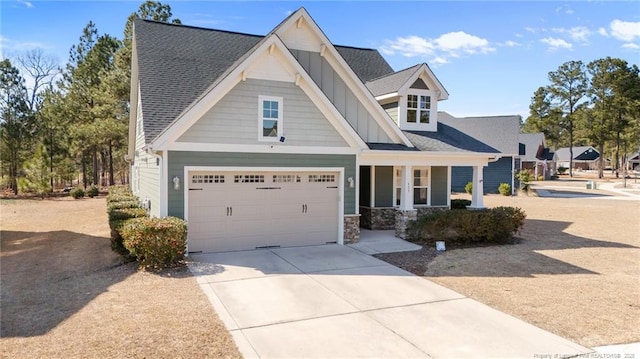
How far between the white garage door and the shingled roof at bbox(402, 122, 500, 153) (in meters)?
3.97

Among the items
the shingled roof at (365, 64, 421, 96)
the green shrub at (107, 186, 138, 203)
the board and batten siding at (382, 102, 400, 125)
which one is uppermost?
Answer: the shingled roof at (365, 64, 421, 96)

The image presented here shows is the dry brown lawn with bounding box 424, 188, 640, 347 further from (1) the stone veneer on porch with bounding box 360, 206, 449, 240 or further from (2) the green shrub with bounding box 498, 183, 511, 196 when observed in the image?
(2) the green shrub with bounding box 498, 183, 511, 196

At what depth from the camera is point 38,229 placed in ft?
52.3

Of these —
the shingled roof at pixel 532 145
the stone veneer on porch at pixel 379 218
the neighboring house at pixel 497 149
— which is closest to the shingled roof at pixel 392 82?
the stone veneer on porch at pixel 379 218

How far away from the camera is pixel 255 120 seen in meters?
11.5

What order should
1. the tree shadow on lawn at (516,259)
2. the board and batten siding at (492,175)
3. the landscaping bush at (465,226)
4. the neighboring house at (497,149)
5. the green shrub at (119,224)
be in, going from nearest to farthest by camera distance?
1. the tree shadow on lawn at (516,259)
2. the green shrub at (119,224)
3. the landscaping bush at (465,226)
4. the neighboring house at (497,149)
5. the board and batten siding at (492,175)

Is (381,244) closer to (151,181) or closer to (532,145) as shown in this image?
(151,181)

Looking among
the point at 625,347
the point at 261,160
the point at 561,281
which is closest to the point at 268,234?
the point at 261,160

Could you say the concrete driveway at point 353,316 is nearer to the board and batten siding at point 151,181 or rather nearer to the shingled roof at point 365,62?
the board and batten siding at point 151,181

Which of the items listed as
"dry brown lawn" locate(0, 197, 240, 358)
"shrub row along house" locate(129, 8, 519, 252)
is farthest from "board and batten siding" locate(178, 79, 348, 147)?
"dry brown lawn" locate(0, 197, 240, 358)

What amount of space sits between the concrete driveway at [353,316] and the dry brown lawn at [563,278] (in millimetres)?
590

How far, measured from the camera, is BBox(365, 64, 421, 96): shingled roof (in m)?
15.4

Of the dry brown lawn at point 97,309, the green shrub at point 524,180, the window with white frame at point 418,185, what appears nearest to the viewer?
the dry brown lawn at point 97,309

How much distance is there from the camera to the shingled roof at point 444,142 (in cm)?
1476
